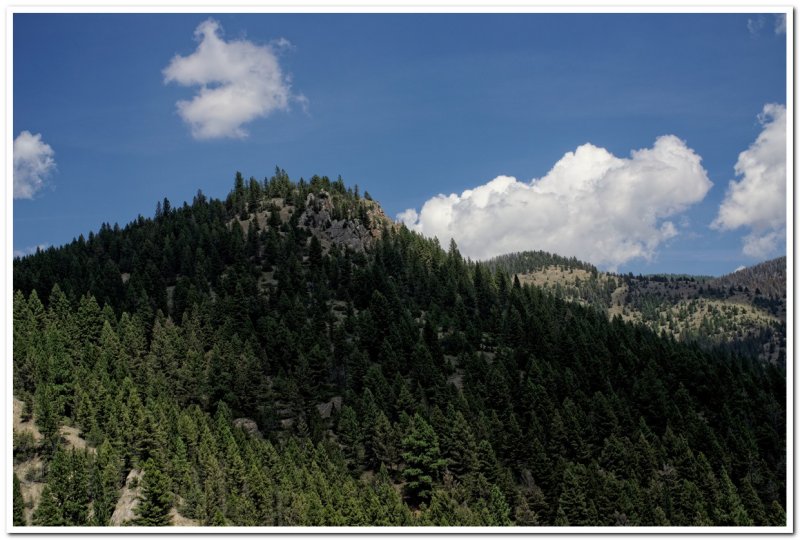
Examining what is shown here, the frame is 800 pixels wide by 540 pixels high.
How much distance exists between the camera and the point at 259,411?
119 meters

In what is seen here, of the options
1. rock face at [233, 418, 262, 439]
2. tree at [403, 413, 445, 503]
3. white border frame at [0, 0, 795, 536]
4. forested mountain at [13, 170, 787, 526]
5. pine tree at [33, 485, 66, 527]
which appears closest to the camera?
white border frame at [0, 0, 795, 536]

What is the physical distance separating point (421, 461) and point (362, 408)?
19.4 metres

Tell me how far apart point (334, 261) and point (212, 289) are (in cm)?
3541

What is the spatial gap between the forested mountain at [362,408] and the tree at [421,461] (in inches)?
16.8

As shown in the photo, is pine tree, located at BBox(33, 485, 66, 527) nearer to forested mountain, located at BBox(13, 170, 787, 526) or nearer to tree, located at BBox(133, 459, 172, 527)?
forested mountain, located at BBox(13, 170, 787, 526)

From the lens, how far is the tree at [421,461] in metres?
94.4

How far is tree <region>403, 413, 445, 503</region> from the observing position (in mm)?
94438

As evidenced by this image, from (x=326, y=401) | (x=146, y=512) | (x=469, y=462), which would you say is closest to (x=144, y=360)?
(x=326, y=401)

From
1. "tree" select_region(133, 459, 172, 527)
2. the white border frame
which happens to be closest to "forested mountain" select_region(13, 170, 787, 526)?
"tree" select_region(133, 459, 172, 527)

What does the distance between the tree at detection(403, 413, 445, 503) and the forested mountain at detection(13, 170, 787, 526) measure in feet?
1.40

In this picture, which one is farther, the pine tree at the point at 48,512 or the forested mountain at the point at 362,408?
the forested mountain at the point at 362,408

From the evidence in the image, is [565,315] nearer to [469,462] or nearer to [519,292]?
[519,292]

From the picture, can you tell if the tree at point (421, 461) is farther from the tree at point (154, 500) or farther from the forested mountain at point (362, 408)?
the tree at point (154, 500)
